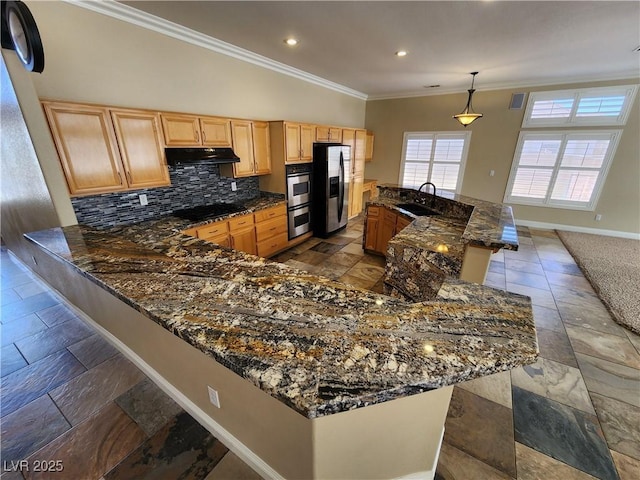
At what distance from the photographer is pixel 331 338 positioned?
96 cm

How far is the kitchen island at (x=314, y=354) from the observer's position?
32.4 inches

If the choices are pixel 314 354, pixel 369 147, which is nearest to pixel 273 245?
pixel 314 354

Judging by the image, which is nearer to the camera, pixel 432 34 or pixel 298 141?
pixel 432 34

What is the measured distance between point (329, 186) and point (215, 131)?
210cm

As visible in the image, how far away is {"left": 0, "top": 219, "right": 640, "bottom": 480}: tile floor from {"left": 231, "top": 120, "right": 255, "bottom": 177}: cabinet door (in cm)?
243

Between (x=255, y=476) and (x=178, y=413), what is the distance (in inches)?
26.1

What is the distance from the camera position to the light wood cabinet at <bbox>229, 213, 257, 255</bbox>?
11.0 feet

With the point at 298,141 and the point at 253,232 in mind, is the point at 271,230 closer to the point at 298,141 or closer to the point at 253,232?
the point at 253,232

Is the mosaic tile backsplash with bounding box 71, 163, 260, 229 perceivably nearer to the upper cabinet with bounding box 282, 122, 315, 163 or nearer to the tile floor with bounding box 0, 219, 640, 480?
the upper cabinet with bounding box 282, 122, 315, 163

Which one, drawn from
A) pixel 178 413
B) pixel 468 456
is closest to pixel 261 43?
pixel 178 413

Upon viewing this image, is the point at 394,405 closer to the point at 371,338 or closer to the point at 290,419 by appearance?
the point at 371,338

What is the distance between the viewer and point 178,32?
2848 mm

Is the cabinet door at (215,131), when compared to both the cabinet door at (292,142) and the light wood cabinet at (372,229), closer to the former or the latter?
the cabinet door at (292,142)

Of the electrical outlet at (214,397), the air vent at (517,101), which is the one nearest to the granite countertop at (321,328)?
the electrical outlet at (214,397)
